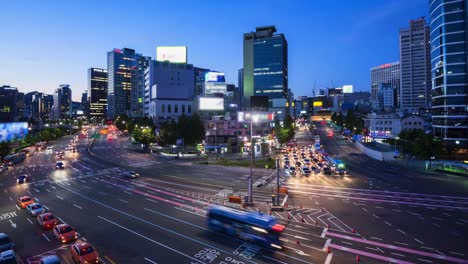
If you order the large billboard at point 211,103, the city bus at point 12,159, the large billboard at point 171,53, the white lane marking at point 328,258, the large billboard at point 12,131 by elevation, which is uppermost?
the large billboard at point 171,53

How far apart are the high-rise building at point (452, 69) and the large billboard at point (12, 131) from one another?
470 ft

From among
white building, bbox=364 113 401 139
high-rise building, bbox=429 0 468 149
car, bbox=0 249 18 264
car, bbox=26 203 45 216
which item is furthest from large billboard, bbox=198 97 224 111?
car, bbox=0 249 18 264

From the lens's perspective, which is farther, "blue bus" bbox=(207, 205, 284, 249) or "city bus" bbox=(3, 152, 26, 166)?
"city bus" bbox=(3, 152, 26, 166)

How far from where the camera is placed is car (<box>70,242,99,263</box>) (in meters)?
21.8

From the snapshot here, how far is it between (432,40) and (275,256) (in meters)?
117

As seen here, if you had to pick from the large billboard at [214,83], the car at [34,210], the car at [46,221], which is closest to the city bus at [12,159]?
the car at [34,210]

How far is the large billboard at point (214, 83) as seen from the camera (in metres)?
159

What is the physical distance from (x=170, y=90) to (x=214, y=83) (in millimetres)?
24074

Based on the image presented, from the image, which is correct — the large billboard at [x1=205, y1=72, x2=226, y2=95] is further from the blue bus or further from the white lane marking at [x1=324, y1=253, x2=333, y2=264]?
the white lane marking at [x1=324, y1=253, x2=333, y2=264]

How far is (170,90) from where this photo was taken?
6122 inches

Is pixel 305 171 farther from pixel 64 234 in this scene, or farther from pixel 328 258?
pixel 64 234

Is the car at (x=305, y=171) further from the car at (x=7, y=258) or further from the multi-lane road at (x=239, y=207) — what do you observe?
the car at (x=7, y=258)

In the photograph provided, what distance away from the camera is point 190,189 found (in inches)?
1855

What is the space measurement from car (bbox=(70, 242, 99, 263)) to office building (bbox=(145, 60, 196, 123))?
131 meters
